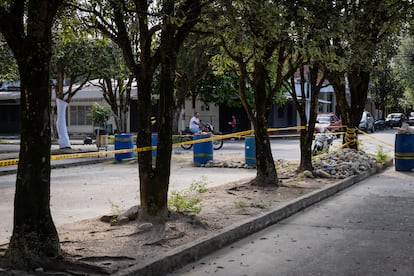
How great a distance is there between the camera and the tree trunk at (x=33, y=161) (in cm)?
510

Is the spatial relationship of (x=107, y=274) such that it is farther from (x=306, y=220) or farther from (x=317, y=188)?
(x=317, y=188)

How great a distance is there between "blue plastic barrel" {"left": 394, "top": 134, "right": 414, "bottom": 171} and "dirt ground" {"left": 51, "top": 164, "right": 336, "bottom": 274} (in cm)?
616

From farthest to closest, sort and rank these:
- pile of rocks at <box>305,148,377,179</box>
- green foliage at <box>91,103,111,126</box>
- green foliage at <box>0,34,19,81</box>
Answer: green foliage at <box>91,103,111,126</box> < green foliage at <box>0,34,19,81</box> < pile of rocks at <box>305,148,377,179</box>

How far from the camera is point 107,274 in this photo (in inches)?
197

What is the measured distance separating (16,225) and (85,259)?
76cm

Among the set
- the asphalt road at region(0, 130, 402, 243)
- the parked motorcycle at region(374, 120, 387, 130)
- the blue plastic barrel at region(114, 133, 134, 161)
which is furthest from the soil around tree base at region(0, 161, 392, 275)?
the parked motorcycle at region(374, 120, 387, 130)

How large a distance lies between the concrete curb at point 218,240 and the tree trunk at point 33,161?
89cm

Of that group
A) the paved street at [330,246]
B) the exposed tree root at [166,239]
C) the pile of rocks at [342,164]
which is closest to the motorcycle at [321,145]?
the pile of rocks at [342,164]

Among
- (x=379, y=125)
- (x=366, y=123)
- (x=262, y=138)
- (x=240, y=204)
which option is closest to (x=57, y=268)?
(x=240, y=204)

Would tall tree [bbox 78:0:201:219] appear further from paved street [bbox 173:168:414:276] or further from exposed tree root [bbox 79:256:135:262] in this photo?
exposed tree root [bbox 79:256:135:262]

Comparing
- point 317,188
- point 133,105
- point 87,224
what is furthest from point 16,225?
point 133,105

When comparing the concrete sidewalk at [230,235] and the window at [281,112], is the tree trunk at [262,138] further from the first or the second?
the window at [281,112]

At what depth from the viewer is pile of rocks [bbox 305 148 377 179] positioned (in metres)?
12.9

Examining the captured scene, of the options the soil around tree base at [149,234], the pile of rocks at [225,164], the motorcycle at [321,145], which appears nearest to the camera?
the soil around tree base at [149,234]
